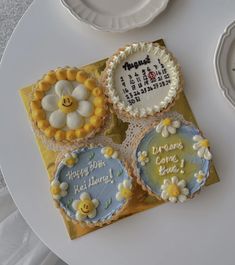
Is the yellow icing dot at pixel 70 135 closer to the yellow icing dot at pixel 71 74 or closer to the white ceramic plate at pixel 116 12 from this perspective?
the yellow icing dot at pixel 71 74

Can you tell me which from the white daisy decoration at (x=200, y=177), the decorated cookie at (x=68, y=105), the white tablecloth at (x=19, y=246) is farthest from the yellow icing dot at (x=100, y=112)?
the white tablecloth at (x=19, y=246)

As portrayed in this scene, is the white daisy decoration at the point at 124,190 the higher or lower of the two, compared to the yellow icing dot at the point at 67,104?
lower

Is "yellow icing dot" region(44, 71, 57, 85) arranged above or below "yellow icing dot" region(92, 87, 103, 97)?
above

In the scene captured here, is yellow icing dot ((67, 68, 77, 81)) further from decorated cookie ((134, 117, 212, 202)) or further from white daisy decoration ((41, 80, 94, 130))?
decorated cookie ((134, 117, 212, 202))

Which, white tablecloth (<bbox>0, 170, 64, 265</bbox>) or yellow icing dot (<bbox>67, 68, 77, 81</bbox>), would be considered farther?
white tablecloth (<bbox>0, 170, 64, 265</bbox>)

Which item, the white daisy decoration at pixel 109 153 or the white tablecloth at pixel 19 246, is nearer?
the white daisy decoration at pixel 109 153

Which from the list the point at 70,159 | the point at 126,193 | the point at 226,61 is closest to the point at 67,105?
the point at 70,159

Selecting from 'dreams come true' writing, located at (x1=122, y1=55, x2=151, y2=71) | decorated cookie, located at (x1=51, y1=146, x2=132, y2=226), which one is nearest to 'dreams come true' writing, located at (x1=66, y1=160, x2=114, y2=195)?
decorated cookie, located at (x1=51, y1=146, x2=132, y2=226)

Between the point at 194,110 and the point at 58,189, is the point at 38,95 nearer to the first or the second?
the point at 58,189
